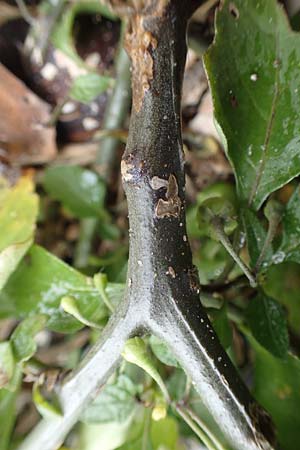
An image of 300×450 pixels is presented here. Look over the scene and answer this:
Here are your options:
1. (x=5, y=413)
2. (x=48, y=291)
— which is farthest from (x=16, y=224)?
(x=5, y=413)

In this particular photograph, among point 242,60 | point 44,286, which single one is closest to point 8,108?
point 44,286

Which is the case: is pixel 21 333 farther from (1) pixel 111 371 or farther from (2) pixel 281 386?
(2) pixel 281 386

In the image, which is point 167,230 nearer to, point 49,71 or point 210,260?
point 210,260

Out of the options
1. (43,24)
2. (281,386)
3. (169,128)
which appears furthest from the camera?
(43,24)

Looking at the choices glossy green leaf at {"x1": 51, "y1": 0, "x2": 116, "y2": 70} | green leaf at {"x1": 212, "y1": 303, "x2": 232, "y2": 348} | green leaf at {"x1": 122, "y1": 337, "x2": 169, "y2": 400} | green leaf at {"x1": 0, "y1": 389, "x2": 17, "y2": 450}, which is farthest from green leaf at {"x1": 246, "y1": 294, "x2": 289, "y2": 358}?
glossy green leaf at {"x1": 51, "y1": 0, "x2": 116, "y2": 70}

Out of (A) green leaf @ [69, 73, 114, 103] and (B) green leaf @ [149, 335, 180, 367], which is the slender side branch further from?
(A) green leaf @ [69, 73, 114, 103]

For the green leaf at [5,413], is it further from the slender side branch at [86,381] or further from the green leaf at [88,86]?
the green leaf at [88,86]
